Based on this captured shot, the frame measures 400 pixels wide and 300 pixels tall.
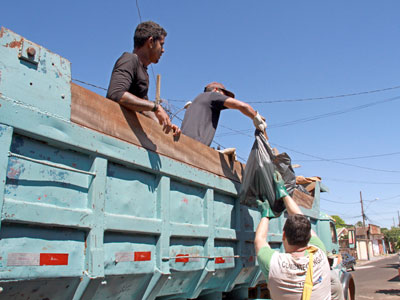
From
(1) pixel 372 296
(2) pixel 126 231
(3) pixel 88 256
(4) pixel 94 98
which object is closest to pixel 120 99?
(4) pixel 94 98

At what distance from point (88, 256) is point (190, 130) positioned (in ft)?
6.85

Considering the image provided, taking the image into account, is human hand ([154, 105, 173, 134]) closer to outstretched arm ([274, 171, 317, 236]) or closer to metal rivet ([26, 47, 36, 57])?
metal rivet ([26, 47, 36, 57])

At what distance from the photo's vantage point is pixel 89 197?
88.8 inches

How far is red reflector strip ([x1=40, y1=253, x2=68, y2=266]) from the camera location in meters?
1.98

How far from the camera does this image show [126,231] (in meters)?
2.44

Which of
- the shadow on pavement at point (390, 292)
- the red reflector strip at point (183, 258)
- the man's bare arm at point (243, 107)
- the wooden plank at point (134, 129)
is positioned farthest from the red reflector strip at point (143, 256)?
the shadow on pavement at point (390, 292)

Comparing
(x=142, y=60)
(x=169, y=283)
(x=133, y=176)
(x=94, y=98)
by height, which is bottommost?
(x=169, y=283)

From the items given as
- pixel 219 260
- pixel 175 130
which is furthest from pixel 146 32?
pixel 219 260

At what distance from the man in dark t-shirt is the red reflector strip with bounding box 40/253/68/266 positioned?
6.92 feet

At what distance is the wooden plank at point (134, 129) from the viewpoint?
235 cm

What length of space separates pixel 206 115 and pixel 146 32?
1108 millimetres

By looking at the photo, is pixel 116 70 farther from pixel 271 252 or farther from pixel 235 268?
pixel 235 268

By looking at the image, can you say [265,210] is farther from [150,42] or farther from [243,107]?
[150,42]

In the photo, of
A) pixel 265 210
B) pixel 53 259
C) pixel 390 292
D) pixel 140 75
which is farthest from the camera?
Result: pixel 390 292
